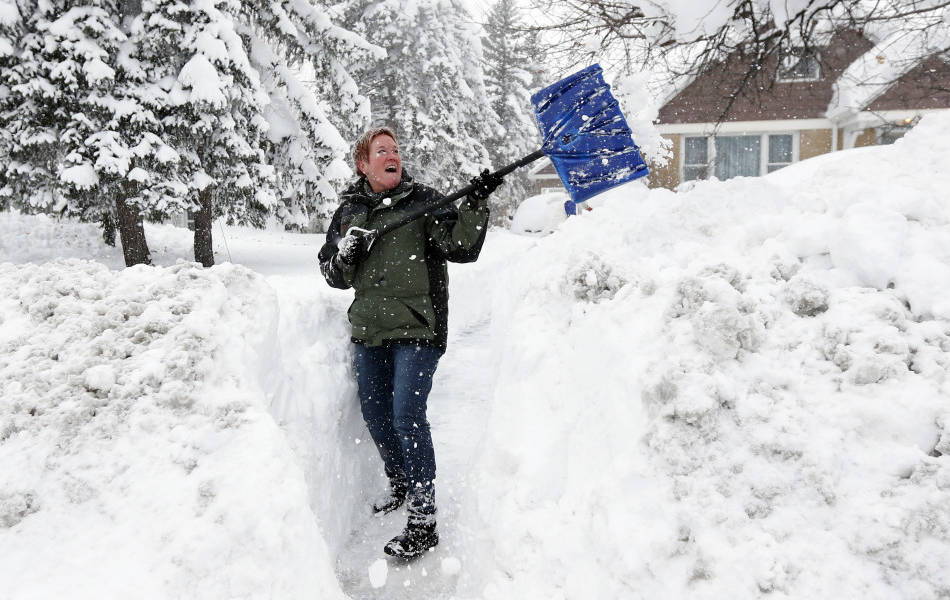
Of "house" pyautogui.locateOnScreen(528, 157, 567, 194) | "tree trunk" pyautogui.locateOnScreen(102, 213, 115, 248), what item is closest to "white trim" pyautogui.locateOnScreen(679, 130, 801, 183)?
"house" pyautogui.locateOnScreen(528, 157, 567, 194)

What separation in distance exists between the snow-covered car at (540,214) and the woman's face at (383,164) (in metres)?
17.8

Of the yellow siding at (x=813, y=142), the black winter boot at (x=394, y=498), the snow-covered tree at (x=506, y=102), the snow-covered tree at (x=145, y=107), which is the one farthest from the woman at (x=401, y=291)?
the snow-covered tree at (x=506, y=102)

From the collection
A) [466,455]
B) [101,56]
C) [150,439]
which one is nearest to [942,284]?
[466,455]

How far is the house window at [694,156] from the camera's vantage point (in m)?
17.1

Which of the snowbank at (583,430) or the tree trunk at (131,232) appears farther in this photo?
the tree trunk at (131,232)

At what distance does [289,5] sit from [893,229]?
1039 cm

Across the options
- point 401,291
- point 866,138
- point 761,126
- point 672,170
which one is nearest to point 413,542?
point 401,291

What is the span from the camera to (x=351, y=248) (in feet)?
9.18

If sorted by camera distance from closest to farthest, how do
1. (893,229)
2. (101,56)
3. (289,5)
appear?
1. (893,229)
2. (101,56)
3. (289,5)

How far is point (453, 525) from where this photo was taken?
9.73 feet

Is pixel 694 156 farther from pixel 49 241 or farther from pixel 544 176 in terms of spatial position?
pixel 49 241

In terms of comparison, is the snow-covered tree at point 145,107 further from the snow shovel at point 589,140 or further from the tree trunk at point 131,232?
Result: the snow shovel at point 589,140

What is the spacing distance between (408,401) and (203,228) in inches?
330

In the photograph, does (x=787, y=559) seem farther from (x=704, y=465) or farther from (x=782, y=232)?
(x=782, y=232)
